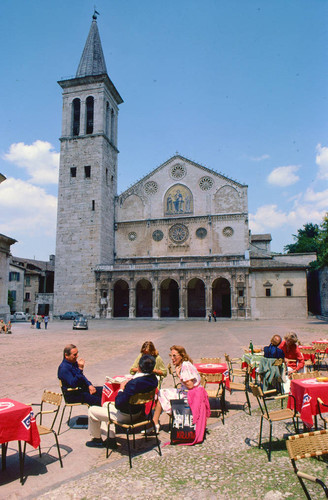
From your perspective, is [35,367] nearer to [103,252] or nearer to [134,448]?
[134,448]

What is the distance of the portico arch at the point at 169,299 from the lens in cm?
4138

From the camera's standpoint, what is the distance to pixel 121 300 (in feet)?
140

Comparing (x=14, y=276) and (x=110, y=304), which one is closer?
(x=110, y=304)

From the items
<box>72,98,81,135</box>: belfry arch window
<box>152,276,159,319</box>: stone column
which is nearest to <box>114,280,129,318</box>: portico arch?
<box>152,276,159,319</box>: stone column

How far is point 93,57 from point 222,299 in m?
33.9

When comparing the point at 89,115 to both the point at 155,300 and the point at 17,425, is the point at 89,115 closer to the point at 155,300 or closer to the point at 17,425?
the point at 155,300

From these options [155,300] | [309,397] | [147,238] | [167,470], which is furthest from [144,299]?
[167,470]

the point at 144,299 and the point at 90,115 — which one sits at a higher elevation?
the point at 90,115

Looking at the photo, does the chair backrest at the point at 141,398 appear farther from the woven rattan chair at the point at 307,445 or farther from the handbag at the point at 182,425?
the woven rattan chair at the point at 307,445

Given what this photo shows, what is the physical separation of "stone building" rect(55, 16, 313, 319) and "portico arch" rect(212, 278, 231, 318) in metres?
0.12

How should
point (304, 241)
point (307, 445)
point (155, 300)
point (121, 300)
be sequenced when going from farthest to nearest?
point (304, 241) < point (121, 300) < point (155, 300) < point (307, 445)

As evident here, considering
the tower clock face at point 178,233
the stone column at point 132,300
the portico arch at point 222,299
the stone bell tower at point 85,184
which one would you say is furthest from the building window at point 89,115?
the portico arch at point 222,299

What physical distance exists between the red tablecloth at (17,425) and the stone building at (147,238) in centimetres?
3285

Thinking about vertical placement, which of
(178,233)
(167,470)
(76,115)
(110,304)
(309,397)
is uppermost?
(76,115)
